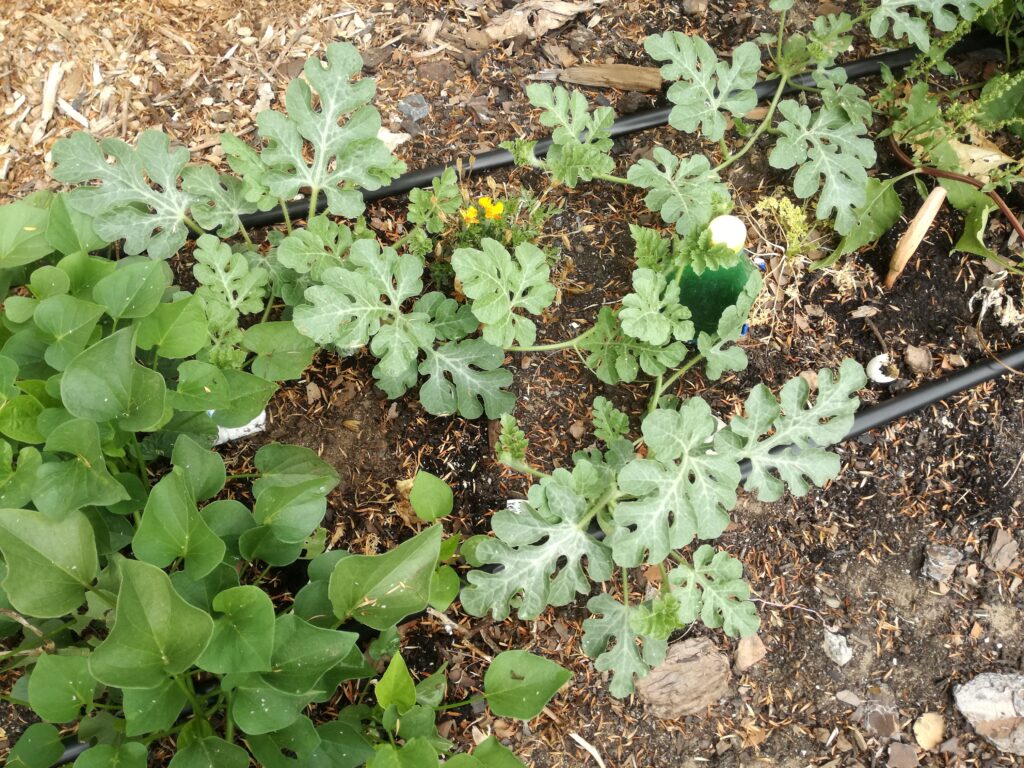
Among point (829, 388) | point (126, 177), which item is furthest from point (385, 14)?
point (829, 388)

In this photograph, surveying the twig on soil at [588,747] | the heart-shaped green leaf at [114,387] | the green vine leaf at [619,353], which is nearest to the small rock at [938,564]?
the green vine leaf at [619,353]

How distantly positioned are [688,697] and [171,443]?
1331 mm

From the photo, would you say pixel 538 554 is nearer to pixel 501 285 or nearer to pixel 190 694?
pixel 501 285

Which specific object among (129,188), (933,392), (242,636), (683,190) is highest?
(129,188)

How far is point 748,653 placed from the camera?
2049 millimetres

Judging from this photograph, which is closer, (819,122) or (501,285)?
(501,285)

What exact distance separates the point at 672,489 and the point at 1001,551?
1.07 metres

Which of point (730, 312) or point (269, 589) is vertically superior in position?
point (730, 312)

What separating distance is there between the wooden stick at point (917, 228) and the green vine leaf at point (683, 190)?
0.59 meters

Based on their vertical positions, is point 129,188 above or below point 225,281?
above

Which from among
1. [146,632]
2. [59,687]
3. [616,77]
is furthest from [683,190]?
[59,687]

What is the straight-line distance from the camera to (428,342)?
1.89 m

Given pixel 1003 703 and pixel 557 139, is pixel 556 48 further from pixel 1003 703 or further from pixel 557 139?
pixel 1003 703

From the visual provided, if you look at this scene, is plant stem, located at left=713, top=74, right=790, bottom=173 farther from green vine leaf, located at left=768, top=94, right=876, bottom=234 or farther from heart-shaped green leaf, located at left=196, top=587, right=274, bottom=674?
heart-shaped green leaf, located at left=196, top=587, right=274, bottom=674
